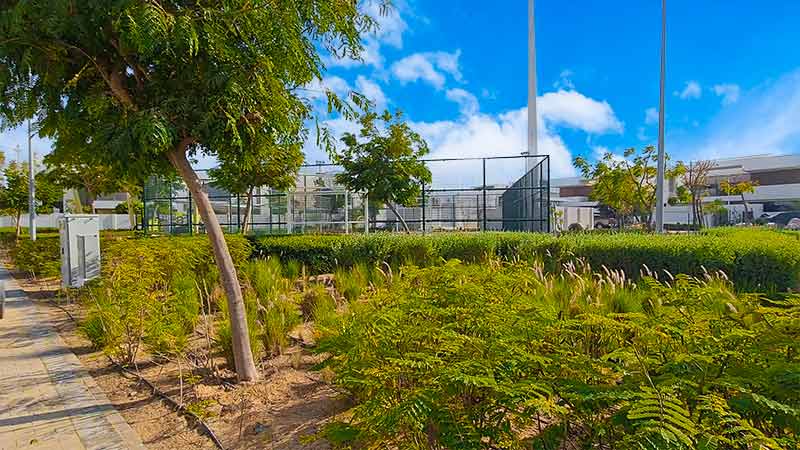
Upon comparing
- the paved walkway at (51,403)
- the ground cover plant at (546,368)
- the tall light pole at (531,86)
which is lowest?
the paved walkway at (51,403)

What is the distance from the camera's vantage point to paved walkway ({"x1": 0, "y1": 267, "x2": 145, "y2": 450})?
3.28 meters

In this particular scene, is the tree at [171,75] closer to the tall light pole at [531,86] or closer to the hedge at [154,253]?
the hedge at [154,253]

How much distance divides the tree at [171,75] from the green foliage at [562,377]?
2.06m

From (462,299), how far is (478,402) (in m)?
0.78

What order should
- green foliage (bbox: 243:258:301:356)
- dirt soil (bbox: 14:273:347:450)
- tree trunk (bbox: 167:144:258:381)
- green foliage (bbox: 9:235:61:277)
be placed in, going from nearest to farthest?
dirt soil (bbox: 14:273:347:450)
tree trunk (bbox: 167:144:258:381)
green foliage (bbox: 243:258:301:356)
green foliage (bbox: 9:235:61:277)

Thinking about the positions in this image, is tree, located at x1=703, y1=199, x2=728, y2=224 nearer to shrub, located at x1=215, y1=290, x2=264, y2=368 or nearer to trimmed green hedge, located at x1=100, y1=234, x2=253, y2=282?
trimmed green hedge, located at x1=100, y1=234, x2=253, y2=282

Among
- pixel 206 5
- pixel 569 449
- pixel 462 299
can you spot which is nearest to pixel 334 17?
pixel 206 5

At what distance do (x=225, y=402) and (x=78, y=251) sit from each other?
22.1 ft

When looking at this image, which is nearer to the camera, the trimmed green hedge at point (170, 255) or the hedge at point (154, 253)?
the trimmed green hedge at point (170, 255)

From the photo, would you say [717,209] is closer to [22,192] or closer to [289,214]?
[289,214]

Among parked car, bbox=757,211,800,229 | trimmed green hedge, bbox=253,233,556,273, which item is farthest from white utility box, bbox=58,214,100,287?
parked car, bbox=757,211,800,229

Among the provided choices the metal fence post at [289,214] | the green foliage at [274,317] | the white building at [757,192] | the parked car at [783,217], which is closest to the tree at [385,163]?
the metal fence post at [289,214]

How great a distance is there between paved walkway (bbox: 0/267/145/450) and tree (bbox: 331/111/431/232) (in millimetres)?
9898

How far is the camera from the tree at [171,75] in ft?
11.1
